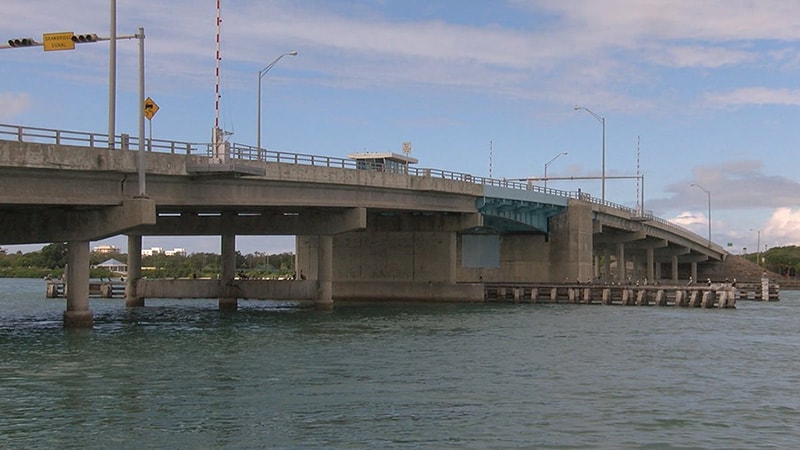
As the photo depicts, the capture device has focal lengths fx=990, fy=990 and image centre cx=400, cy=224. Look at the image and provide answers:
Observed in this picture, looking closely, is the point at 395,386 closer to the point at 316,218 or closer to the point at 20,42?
the point at 20,42

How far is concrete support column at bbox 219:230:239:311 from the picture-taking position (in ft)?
241

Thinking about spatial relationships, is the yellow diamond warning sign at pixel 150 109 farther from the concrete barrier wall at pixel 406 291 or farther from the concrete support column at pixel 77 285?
the concrete barrier wall at pixel 406 291

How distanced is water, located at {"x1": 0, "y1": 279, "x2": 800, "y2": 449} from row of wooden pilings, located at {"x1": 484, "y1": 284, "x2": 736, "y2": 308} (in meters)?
23.4

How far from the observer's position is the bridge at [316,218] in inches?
1706

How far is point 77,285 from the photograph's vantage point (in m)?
47.7

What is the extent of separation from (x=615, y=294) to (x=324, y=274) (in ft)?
90.0

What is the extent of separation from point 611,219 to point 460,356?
70875 millimetres

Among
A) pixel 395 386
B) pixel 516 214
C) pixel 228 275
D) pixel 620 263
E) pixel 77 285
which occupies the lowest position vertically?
pixel 395 386

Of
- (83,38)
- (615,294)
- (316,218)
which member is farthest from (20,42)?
(615,294)

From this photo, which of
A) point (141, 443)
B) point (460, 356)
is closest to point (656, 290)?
point (460, 356)

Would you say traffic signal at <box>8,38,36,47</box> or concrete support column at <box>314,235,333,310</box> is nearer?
traffic signal at <box>8,38,36,47</box>

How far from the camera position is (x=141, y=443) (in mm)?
20594

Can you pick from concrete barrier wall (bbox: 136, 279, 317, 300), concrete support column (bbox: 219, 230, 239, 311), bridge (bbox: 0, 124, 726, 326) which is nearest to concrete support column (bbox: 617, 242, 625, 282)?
bridge (bbox: 0, 124, 726, 326)

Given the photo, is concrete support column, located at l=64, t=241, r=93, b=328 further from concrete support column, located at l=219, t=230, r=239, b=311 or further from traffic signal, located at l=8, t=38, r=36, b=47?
concrete support column, located at l=219, t=230, r=239, b=311
